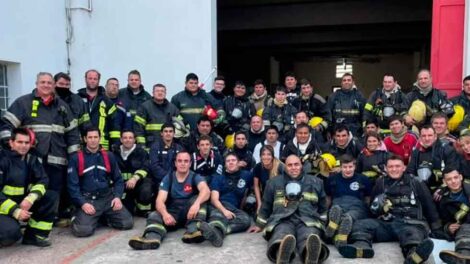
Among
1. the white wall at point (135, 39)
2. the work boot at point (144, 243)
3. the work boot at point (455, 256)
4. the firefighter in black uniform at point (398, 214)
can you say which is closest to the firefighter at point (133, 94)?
the white wall at point (135, 39)

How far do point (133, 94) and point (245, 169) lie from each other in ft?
6.97

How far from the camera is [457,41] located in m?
7.46

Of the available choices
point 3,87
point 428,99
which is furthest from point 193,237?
point 3,87

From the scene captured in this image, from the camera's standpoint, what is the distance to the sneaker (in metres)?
4.75

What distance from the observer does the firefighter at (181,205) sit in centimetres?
482

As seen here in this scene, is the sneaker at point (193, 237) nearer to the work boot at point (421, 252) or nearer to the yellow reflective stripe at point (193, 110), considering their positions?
the work boot at point (421, 252)

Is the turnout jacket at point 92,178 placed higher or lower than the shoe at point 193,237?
higher

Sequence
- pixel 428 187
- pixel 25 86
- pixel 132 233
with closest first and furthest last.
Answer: pixel 428 187 < pixel 132 233 < pixel 25 86

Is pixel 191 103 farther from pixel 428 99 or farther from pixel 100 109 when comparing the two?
pixel 428 99

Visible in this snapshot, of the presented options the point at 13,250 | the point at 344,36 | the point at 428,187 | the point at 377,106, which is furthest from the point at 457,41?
the point at 344,36

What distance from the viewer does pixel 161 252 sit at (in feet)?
15.0

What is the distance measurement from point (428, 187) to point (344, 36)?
13181 mm

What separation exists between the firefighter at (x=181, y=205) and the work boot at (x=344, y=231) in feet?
4.43

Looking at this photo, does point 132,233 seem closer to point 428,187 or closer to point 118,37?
point 428,187
